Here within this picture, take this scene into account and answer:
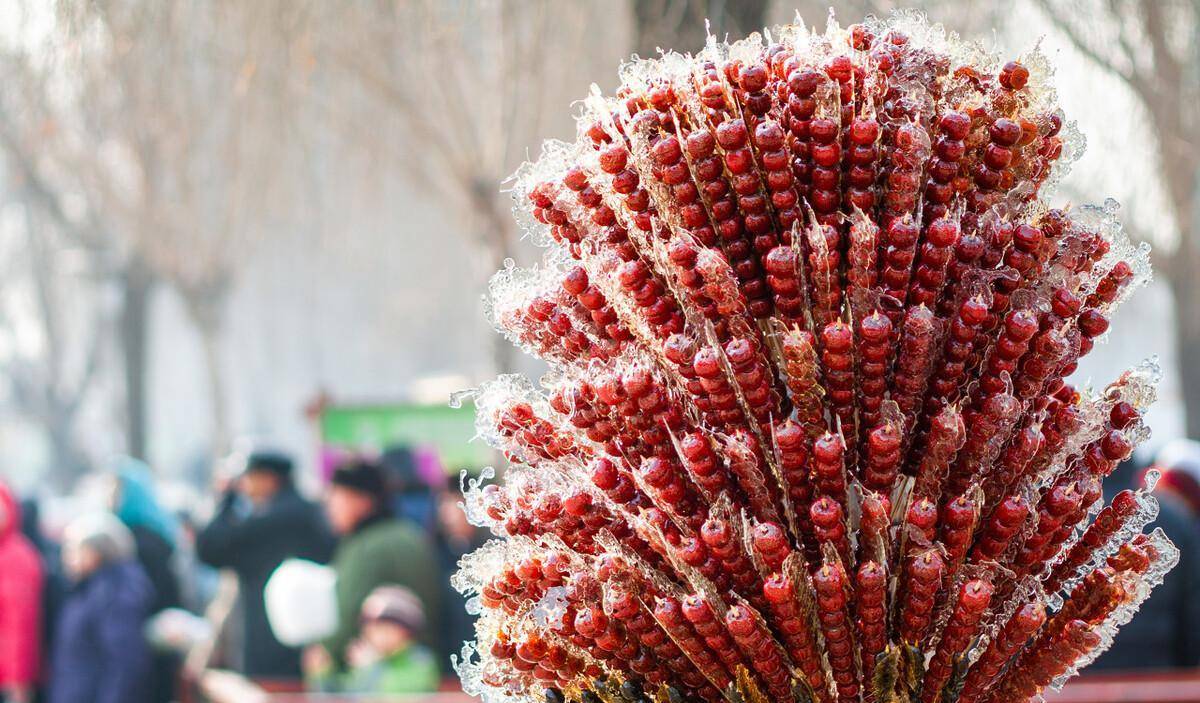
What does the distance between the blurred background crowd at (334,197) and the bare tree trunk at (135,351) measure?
0.75 m

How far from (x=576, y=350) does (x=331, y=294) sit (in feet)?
131

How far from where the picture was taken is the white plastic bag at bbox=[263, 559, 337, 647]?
552 centimetres

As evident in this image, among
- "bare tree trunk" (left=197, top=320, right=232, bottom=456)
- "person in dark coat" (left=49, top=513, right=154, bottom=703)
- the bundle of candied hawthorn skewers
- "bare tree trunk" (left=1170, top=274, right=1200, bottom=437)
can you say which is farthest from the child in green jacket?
"bare tree trunk" (left=197, top=320, right=232, bottom=456)

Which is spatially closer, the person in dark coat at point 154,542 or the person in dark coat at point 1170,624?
the person in dark coat at point 1170,624

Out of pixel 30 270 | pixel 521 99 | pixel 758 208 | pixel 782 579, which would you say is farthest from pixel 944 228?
pixel 30 270

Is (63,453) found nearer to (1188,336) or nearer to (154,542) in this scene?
(154,542)

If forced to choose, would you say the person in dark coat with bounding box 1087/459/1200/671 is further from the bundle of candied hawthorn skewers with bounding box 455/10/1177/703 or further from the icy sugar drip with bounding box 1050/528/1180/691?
the bundle of candied hawthorn skewers with bounding box 455/10/1177/703

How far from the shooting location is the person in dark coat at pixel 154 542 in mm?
6844

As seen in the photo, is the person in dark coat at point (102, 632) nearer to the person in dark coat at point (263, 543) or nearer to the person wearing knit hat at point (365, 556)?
the person in dark coat at point (263, 543)

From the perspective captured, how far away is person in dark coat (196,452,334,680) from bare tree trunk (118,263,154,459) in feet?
34.1

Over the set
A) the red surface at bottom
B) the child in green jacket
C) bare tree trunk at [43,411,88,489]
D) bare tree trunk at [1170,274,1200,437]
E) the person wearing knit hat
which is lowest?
the red surface at bottom

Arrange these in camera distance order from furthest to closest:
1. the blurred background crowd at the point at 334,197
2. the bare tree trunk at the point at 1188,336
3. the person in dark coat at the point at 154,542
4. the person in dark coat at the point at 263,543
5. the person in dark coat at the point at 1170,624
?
the bare tree trunk at the point at 1188,336, the person in dark coat at the point at 154,542, the person in dark coat at the point at 263,543, the blurred background crowd at the point at 334,197, the person in dark coat at the point at 1170,624

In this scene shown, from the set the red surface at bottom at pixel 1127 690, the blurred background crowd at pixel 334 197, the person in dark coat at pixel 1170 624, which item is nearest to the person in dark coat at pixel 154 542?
the blurred background crowd at pixel 334 197

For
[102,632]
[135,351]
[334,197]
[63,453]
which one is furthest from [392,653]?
[63,453]
